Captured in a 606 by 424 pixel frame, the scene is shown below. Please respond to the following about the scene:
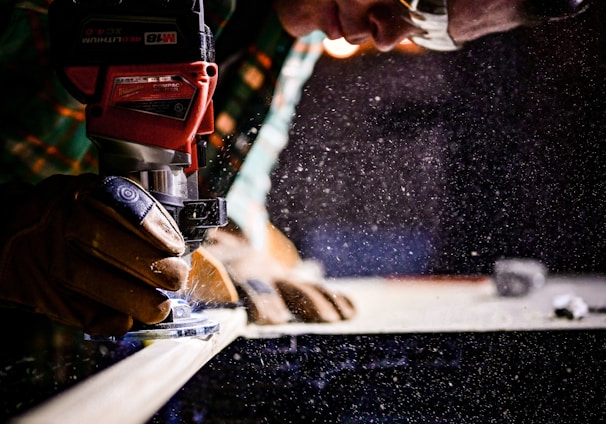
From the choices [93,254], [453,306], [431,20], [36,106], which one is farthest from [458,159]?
[93,254]

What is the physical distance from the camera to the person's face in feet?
4.18

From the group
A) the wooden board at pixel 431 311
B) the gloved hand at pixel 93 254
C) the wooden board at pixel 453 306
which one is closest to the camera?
the gloved hand at pixel 93 254

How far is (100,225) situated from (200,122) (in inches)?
7.6

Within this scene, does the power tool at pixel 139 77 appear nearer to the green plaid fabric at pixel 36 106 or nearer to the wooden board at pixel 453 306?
the green plaid fabric at pixel 36 106

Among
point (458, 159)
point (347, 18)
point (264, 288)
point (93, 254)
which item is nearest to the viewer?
point (93, 254)

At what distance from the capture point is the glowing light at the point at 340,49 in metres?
1.74

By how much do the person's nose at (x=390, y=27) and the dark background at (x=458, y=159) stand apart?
36cm

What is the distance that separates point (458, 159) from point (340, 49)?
1.55 feet

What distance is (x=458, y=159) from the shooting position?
189 cm

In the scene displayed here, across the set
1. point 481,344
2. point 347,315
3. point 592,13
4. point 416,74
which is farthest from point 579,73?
point 347,315

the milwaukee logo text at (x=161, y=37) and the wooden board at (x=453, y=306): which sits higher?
the milwaukee logo text at (x=161, y=37)

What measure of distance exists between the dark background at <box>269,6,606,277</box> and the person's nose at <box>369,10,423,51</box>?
0.36 m

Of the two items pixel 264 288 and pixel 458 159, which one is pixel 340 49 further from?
pixel 264 288

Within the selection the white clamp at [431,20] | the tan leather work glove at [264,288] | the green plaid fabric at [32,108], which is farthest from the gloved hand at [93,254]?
the white clamp at [431,20]
